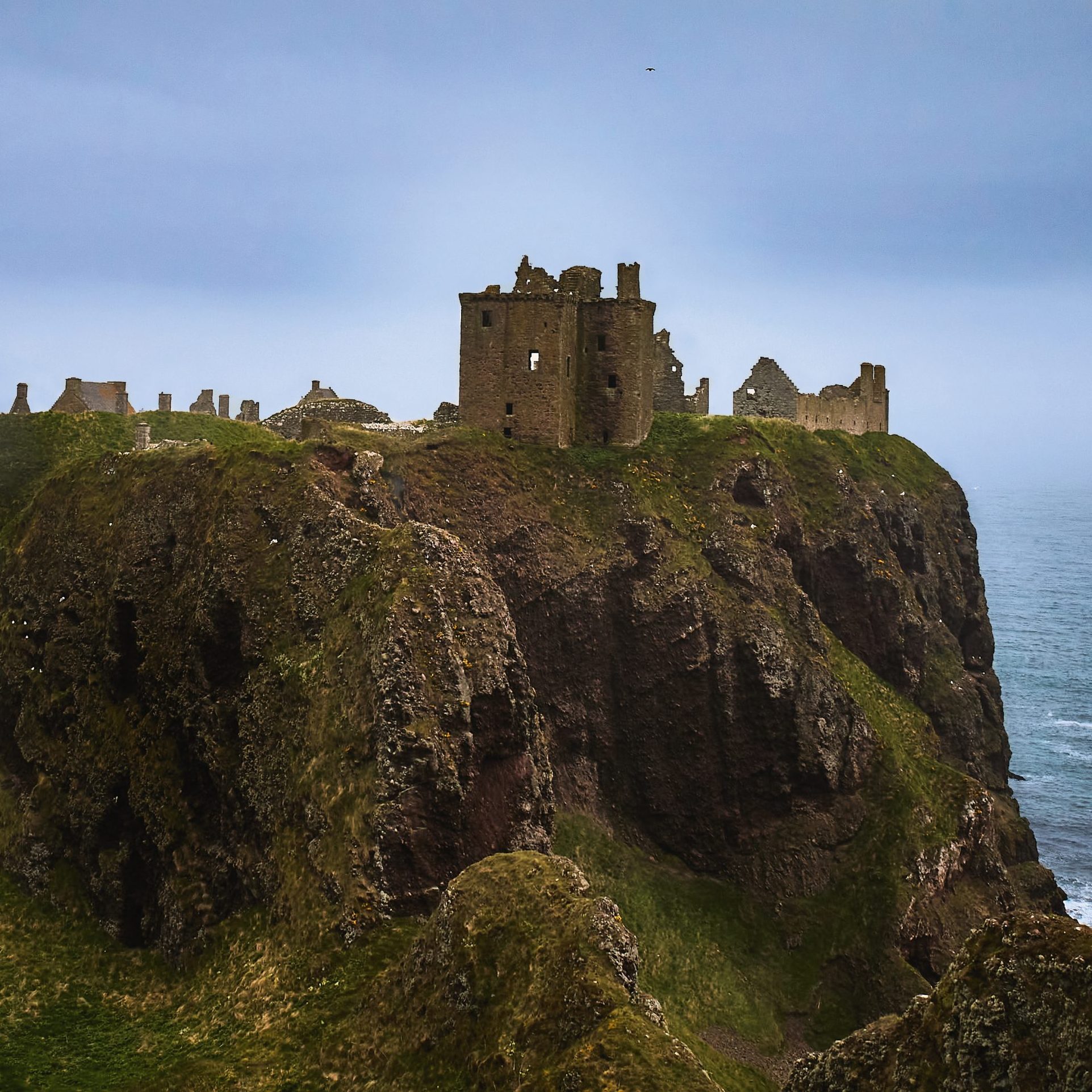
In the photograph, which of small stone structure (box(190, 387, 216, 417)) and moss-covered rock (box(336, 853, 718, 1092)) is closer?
moss-covered rock (box(336, 853, 718, 1092))

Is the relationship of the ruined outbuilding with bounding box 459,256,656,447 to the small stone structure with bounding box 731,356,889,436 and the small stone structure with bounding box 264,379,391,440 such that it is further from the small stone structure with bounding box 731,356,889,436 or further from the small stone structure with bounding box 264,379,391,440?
the small stone structure with bounding box 731,356,889,436

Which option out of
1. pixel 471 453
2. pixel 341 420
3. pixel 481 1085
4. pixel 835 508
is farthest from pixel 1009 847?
pixel 481 1085

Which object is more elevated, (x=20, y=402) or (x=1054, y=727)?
(x=20, y=402)

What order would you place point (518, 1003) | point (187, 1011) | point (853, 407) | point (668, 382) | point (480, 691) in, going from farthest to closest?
point (853, 407) → point (668, 382) → point (480, 691) → point (187, 1011) → point (518, 1003)

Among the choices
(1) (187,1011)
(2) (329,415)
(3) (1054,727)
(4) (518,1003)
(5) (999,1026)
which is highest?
(2) (329,415)

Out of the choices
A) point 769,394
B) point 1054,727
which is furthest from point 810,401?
point 1054,727

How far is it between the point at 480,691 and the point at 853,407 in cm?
6868

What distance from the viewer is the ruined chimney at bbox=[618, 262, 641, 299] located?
3000 inches

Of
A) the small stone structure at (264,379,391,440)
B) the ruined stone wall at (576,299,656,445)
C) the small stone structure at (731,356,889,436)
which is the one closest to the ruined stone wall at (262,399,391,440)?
the small stone structure at (264,379,391,440)

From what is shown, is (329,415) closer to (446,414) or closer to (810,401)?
(446,414)

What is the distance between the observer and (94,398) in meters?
86.8

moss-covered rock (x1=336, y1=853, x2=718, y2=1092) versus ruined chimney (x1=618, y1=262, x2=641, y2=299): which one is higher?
ruined chimney (x1=618, y1=262, x2=641, y2=299)

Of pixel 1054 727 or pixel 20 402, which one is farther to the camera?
pixel 1054 727

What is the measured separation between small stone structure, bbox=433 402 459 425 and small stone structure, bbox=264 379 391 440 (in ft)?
10.3
